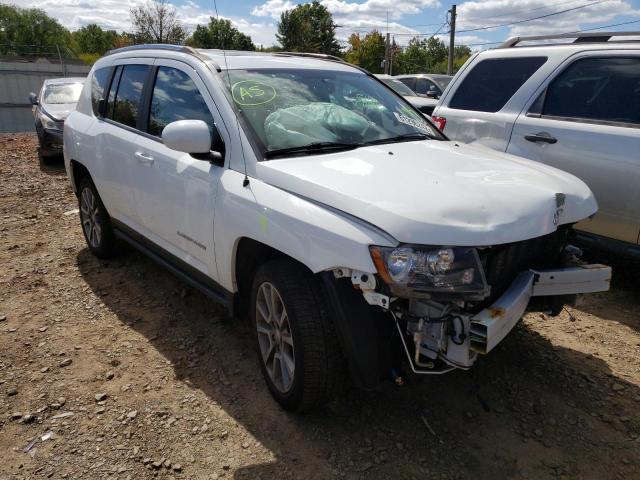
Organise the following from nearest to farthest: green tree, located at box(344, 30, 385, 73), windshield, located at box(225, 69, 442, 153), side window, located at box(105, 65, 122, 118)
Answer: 1. windshield, located at box(225, 69, 442, 153)
2. side window, located at box(105, 65, 122, 118)
3. green tree, located at box(344, 30, 385, 73)

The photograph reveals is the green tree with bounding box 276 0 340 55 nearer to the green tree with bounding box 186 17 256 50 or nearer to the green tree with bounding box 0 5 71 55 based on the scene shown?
the green tree with bounding box 0 5 71 55

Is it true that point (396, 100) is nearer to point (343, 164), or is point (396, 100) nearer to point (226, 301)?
point (343, 164)

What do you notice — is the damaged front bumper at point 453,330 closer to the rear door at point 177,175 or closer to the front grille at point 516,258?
the front grille at point 516,258

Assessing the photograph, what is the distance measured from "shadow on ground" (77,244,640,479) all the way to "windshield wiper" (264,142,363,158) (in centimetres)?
135

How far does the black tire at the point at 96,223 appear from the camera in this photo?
4621 mm

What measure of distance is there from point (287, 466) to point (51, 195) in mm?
6440

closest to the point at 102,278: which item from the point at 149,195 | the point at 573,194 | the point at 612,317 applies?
the point at 149,195

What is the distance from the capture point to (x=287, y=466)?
244 cm

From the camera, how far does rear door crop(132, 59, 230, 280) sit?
2992 mm

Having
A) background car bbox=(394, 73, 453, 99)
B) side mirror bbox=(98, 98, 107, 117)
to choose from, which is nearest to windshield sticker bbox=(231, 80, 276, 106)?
side mirror bbox=(98, 98, 107, 117)

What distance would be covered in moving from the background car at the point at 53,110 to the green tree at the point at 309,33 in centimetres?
5947

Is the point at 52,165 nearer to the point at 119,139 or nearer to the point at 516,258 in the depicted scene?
the point at 119,139

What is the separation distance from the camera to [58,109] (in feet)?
33.7

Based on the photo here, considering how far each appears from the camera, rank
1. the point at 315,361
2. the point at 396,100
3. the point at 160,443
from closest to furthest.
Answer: the point at 315,361
the point at 160,443
the point at 396,100
